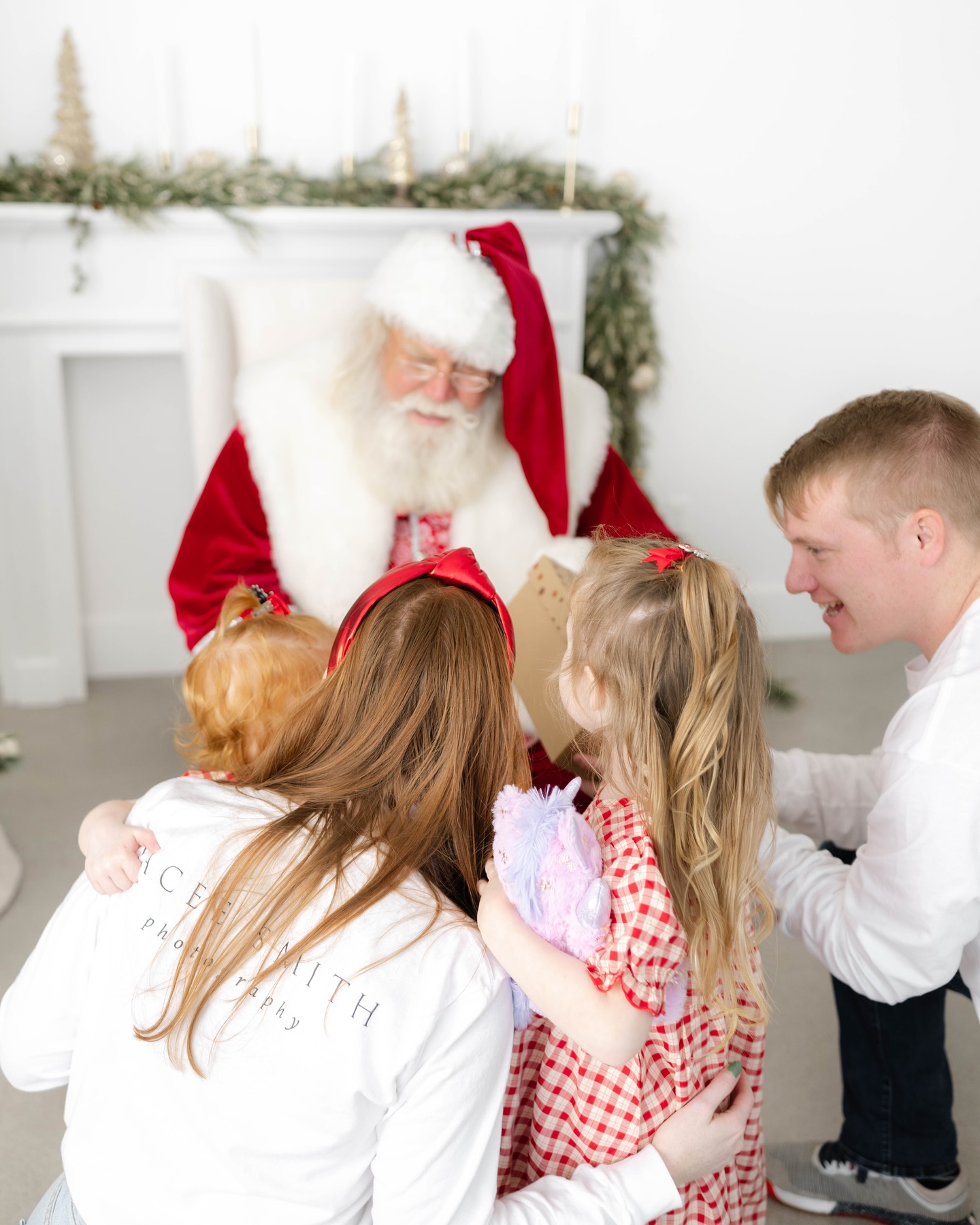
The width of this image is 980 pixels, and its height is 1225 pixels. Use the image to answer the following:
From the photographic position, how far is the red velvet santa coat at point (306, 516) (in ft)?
7.08

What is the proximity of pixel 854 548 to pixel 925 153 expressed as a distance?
8.46ft

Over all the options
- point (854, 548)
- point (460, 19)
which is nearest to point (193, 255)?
point (460, 19)

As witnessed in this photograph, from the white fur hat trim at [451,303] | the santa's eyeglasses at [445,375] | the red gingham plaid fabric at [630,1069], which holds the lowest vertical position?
the red gingham plaid fabric at [630,1069]

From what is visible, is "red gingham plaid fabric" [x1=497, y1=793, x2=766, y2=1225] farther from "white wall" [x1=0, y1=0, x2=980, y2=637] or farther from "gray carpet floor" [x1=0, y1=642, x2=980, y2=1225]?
"white wall" [x1=0, y1=0, x2=980, y2=637]

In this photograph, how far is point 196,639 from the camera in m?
2.16

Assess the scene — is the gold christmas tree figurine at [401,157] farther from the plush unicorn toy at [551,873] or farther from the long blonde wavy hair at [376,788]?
the plush unicorn toy at [551,873]

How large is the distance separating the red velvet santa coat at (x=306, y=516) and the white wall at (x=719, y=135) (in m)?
1.13

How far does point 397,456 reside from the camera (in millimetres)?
2145

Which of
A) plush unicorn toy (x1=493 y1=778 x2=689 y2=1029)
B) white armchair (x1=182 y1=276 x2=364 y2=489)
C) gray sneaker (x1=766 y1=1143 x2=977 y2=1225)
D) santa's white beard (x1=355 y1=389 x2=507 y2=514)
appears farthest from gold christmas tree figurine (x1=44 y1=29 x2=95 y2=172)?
gray sneaker (x1=766 y1=1143 x2=977 y2=1225)

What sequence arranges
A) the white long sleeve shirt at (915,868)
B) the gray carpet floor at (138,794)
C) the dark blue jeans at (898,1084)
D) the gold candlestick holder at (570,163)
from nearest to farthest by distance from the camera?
the white long sleeve shirt at (915,868) < the dark blue jeans at (898,1084) < the gray carpet floor at (138,794) < the gold candlestick holder at (570,163)

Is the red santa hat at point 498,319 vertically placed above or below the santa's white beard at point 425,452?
above

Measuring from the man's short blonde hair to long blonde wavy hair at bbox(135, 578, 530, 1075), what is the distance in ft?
2.12

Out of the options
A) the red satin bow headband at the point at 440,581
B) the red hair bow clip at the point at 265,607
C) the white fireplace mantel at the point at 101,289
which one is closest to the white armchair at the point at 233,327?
the white fireplace mantel at the point at 101,289

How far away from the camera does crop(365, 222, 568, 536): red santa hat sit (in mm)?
2031
